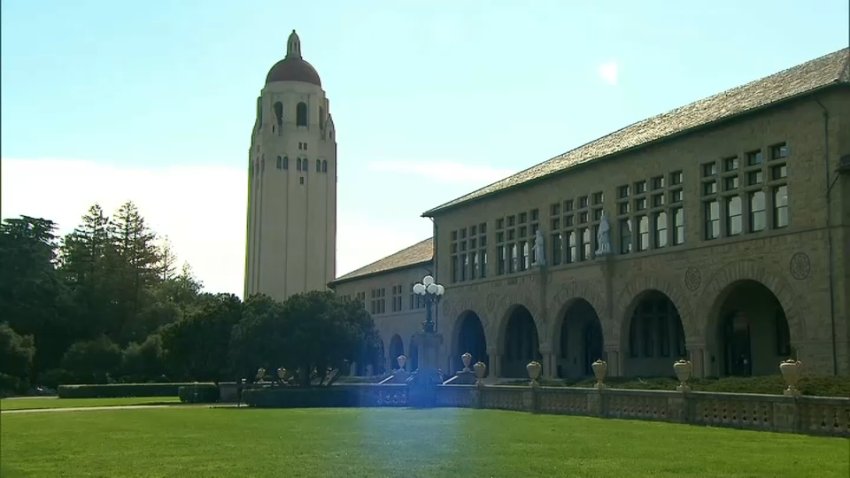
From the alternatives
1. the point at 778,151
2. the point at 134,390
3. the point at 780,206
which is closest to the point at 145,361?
the point at 134,390

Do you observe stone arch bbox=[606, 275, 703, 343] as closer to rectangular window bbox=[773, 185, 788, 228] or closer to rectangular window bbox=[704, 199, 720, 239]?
rectangular window bbox=[704, 199, 720, 239]

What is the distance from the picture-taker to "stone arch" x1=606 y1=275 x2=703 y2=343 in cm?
3891

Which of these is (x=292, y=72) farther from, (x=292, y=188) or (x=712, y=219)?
(x=712, y=219)

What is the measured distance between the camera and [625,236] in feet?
145

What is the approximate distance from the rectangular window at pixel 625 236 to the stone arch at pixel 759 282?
19.2 feet

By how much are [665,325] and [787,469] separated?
3149 cm

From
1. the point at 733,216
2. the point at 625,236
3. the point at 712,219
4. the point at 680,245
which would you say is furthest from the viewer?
the point at 625,236

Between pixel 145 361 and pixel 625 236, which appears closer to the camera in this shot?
pixel 625 236

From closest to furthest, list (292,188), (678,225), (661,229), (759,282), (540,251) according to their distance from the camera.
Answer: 1. (759,282)
2. (678,225)
3. (661,229)
4. (540,251)
5. (292,188)

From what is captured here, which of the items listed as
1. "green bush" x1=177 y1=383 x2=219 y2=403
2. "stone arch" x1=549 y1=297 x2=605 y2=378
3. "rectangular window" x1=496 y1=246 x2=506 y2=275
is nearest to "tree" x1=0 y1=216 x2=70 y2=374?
"stone arch" x1=549 y1=297 x2=605 y2=378

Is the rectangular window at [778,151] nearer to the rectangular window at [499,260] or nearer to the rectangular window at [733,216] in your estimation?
the rectangular window at [733,216]

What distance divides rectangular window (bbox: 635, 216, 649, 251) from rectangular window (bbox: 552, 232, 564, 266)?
6011mm

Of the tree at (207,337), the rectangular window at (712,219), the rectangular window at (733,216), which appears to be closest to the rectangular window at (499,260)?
the tree at (207,337)

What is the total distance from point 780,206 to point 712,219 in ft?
12.2
